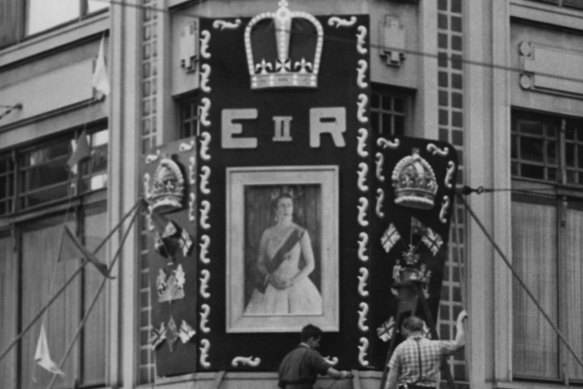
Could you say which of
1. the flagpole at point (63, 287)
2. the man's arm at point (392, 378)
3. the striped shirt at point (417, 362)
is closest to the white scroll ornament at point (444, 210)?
the flagpole at point (63, 287)

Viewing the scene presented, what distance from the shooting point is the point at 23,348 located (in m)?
41.1

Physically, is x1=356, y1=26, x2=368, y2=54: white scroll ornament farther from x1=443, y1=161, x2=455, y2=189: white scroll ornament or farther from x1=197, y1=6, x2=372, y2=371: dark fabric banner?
x1=443, y1=161, x2=455, y2=189: white scroll ornament

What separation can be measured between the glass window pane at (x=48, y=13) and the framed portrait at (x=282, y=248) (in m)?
5.61

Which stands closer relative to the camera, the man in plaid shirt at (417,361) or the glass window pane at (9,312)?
the man in plaid shirt at (417,361)

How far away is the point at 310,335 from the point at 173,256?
3055 mm

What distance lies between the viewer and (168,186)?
3691 cm

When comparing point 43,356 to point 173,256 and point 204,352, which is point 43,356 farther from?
point 204,352

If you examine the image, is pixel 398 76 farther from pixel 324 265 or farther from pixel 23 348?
pixel 23 348

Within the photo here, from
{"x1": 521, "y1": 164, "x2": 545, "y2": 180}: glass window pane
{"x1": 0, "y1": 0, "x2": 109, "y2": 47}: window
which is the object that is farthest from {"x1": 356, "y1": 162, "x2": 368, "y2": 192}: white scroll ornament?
{"x1": 0, "y1": 0, "x2": 109, "y2": 47}: window

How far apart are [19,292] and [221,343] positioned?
6125 mm

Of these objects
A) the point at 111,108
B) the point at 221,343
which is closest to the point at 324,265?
the point at 221,343

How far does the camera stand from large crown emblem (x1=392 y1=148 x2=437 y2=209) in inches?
1442

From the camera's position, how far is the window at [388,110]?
37.4 meters

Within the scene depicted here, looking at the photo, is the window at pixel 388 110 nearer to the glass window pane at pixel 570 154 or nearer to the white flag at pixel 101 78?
the glass window pane at pixel 570 154
